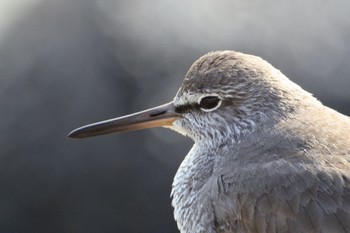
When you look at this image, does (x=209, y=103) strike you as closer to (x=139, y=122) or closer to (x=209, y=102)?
(x=209, y=102)

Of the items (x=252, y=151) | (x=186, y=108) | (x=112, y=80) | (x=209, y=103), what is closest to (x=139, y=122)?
(x=186, y=108)

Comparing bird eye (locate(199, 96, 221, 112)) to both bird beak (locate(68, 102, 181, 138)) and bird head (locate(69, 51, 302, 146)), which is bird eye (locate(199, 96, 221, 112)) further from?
bird beak (locate(68, 102, 181, 138))

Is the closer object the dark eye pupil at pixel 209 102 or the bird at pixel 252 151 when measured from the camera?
the bird at pixel 252 151

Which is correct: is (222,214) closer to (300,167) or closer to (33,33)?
(300,167)

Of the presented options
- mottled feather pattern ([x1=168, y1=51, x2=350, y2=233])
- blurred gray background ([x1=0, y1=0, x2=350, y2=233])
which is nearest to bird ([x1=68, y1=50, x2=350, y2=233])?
mottled feather pattern ([x1=168, y1=51, x2=350, y2=233])

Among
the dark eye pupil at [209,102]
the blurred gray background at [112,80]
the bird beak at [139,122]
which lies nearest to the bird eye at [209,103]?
the dark eye pupil at [209,102]

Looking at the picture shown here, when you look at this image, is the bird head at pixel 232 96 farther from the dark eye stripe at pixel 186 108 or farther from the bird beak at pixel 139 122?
the bird beak at pixel 139 122

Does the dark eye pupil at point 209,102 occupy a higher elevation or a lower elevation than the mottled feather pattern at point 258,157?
higher
